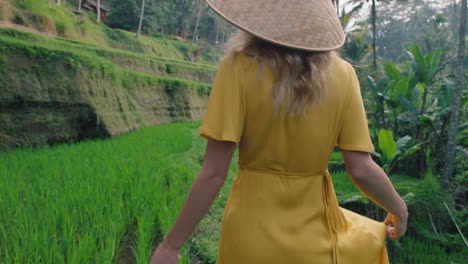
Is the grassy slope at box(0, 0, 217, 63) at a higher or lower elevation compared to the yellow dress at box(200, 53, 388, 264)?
higher

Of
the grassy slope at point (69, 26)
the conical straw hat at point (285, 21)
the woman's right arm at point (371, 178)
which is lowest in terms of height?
the woman's right arm at point (371, 178)

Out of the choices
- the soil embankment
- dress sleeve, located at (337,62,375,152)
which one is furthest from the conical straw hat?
the soil embankment

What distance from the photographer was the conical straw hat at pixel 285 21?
0.77 meters

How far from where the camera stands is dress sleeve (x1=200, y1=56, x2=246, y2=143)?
751 millimetres

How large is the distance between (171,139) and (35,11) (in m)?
9.49

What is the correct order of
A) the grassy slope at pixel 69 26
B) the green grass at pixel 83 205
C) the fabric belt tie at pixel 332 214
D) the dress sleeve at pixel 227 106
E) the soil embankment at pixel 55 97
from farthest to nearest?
the grassy slope at pixel 69 26 < the soil embankment at pixel 55 97 < the green grass at pixel 83 205 < the fabric belt tie at pixel 332 214 < the dress sleeve at pixel 227 106

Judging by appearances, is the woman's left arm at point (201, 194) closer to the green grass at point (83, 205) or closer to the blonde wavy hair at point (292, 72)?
the blonde wavy hair at point (292, 72)

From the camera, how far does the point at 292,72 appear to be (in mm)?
777

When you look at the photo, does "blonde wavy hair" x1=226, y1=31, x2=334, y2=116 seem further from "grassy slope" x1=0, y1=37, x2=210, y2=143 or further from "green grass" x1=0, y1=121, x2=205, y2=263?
"grassy slope" x1=0, y1=37, x2=210, y2=143

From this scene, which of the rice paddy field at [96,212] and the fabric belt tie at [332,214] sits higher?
the fabric belt tie at [332,214]

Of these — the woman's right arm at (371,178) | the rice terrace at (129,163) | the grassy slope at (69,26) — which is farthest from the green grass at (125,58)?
the woman's right arm at (371,178)

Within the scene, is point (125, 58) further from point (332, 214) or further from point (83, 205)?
point (332, 214)

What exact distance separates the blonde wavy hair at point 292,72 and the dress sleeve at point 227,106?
0.15 feet

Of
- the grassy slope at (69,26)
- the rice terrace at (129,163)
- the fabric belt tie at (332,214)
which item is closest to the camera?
the fabric belt tie at (332,214)
